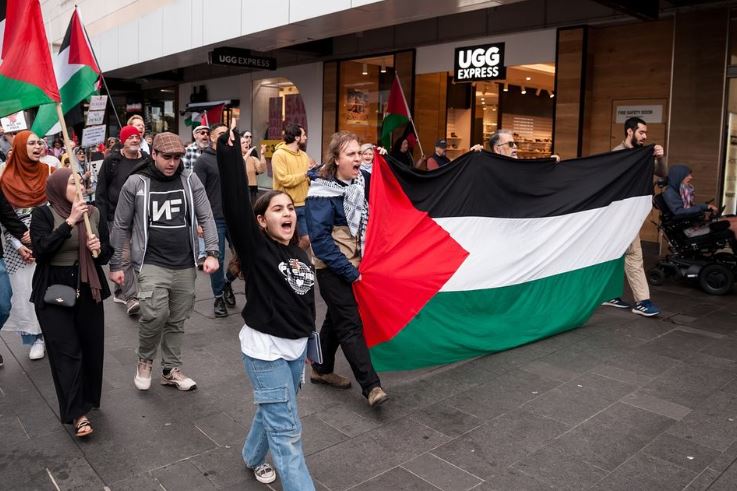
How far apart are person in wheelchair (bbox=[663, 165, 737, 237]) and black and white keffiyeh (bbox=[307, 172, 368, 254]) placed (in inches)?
205

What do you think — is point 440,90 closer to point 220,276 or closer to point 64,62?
point 220,276

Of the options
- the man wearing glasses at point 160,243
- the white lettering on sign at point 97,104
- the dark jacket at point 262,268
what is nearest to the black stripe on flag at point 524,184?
the man wearing glasses at point 160,243

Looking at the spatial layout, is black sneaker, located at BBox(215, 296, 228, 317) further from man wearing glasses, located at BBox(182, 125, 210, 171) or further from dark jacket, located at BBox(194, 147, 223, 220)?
man wearing glasses, located at BBox(182, 125, 210, 171)

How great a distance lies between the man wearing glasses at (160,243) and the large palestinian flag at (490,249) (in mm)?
1350

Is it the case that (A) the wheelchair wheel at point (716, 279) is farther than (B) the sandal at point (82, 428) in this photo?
Yes

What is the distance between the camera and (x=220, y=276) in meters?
7.36

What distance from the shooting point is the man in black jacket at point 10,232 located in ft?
17.1

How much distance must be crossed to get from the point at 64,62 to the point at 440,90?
1072 centimetres

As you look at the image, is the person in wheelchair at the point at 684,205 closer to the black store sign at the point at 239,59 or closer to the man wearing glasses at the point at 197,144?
the man wearing glasses at the point at 197,144

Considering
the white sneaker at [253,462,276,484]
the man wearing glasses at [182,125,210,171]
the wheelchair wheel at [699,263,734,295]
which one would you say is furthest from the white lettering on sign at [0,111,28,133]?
the wheelchair wheel at [699,263,734,295]

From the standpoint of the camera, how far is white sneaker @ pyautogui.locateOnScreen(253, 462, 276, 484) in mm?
3645

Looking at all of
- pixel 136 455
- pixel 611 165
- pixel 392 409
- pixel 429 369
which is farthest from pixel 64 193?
pixel 611 165

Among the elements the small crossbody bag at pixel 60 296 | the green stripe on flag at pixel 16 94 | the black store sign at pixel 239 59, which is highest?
the black store sign at pixel 239 59

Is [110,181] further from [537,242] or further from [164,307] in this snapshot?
[537,242]
